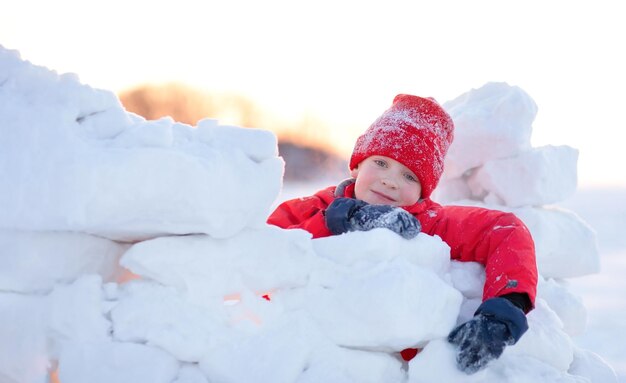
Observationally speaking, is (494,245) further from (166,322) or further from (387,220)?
(166,322)

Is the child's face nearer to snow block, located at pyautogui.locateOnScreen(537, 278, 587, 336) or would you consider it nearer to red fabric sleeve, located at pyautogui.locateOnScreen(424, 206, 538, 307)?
red fabric sleeve, located at pyautogui.locateOnScreen(424, 206, 538, 307)

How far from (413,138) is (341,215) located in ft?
2.28

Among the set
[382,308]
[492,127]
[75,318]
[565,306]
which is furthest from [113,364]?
[492,127]

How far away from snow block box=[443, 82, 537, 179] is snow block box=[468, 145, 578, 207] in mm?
59

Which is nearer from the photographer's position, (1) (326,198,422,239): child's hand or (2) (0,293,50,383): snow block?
(2) (0,293,50,383): snow block

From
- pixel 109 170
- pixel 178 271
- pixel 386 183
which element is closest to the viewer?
pixel 109 170

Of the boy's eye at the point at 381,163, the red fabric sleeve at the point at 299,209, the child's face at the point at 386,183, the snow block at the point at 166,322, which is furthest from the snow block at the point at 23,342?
the boy's eye at the point at 381,163

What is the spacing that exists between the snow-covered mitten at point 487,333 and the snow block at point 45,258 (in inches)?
37.0

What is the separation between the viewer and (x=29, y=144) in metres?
1.53

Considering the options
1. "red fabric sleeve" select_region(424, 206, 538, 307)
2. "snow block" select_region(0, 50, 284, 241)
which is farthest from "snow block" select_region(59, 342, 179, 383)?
"red fabric sleeve" select_region(424, 206, 538, 307)

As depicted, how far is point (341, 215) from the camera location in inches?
81.3

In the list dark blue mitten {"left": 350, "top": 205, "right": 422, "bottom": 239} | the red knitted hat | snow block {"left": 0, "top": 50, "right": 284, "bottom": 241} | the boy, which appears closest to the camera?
snow block {"left": 0, "top": 50, "right": 284, "bottom": 241}

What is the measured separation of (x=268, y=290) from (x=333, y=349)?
0.73 ft

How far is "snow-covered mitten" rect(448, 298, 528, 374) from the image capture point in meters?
1.67
